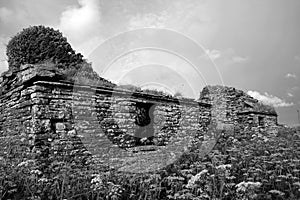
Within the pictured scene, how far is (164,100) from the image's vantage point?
996cm

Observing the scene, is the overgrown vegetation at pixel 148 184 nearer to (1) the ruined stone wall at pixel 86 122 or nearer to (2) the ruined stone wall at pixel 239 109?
(1) the ruined stone wall at pixel 86 122

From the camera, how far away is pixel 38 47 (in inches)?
523

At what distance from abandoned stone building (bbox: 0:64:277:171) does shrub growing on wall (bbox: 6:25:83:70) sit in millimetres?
5139

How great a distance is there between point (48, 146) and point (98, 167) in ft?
5.05

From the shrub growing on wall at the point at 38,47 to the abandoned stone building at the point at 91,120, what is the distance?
5139 millimetres


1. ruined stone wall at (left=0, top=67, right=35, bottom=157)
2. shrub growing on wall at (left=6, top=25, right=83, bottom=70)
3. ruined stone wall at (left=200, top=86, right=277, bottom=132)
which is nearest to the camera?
ruined stone wall at (left=0, top=67, right=35, bottom=157)

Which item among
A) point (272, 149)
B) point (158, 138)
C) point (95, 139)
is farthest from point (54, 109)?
point (272, 149)

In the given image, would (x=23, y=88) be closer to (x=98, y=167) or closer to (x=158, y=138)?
(x=98, y=167)

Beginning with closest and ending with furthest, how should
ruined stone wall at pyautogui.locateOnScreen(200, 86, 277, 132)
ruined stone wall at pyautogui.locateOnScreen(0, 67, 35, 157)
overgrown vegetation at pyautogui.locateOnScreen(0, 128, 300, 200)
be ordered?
overgrown vegetation at pyautogui.locateOnScreen(0, 128, 300, 200), ruined stone wall at pyautogui.locateOnScreen(0, 67, 35, 157), ruined stone wall at pyautogui.locateOnScreen(200, 86, 277, 132)

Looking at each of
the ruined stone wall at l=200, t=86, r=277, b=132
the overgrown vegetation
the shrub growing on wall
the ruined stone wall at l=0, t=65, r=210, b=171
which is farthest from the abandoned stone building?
the shrub growing on wall

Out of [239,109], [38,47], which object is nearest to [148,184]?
[38,47]

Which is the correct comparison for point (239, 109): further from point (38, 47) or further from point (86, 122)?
point (38, 47)

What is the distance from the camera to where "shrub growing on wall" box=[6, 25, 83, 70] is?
13.1 metres

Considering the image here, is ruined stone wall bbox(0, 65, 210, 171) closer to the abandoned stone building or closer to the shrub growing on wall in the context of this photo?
the abandoned stone building
